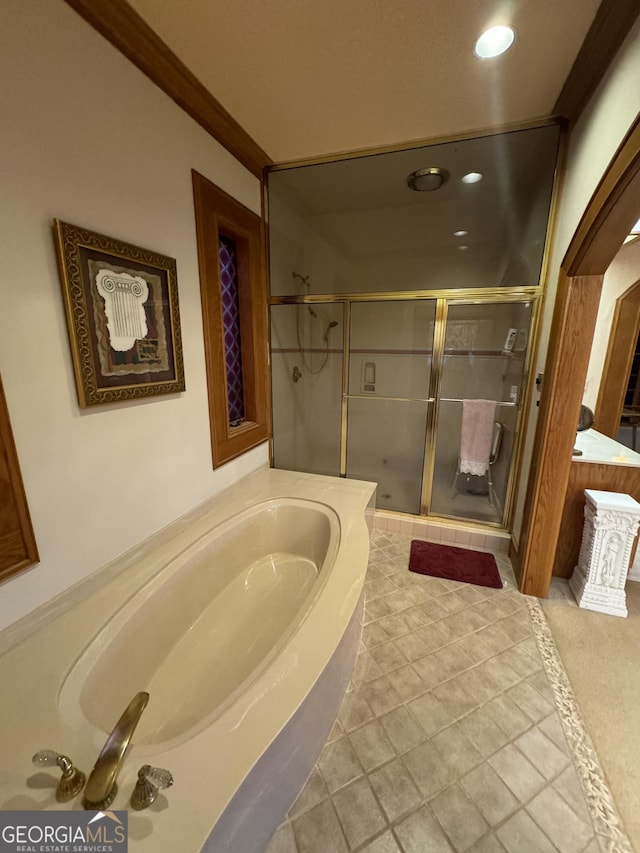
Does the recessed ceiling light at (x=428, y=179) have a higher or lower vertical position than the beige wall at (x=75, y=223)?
higher

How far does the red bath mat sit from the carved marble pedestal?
1.54 ft

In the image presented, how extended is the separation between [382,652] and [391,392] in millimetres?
2018

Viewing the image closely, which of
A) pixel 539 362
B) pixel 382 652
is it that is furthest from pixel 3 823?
pixel 539 362

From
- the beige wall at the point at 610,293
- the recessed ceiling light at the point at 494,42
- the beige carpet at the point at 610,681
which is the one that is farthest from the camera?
the beige wall at the point at 610,293

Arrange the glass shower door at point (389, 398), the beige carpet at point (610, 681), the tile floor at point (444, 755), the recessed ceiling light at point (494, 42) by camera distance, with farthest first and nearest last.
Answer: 1. the glass shower door at point (389, 398)
2. the recessed ceiling light at point (494, 42)
3. the beige carpet at point (610, 681)
4. the tile floor at point (444, 755)

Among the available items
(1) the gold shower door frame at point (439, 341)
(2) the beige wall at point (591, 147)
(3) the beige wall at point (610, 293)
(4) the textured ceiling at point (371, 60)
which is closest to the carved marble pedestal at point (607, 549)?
(2) the beige wall at point (591, 147)

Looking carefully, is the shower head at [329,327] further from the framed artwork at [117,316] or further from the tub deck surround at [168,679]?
the tub deck surround at [168,679]

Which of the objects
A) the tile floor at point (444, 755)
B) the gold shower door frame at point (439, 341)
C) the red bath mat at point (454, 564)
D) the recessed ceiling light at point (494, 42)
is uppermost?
the recessed ceiling light at point (494, 42)

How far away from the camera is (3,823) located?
0.70 meters

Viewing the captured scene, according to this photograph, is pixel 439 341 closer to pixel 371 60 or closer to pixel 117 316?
pixel 371 60

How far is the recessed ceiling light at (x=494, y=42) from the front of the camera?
1277 millimetres

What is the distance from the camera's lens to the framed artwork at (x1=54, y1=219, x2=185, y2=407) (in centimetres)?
118

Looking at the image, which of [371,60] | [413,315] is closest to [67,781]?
[371,60]

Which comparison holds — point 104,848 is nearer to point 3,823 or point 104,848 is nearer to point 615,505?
point 3,823
